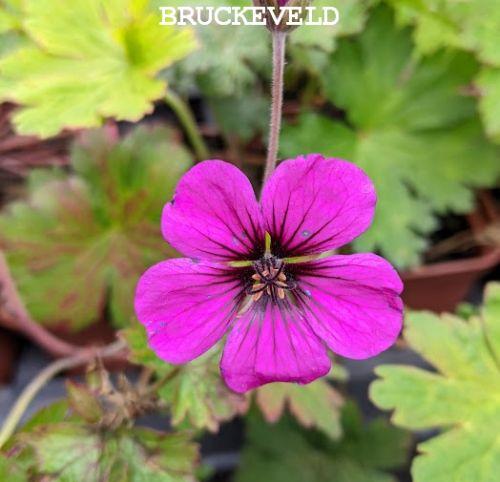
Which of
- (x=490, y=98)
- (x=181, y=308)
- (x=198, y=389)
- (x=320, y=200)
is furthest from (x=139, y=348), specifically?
(x=490, y=98)

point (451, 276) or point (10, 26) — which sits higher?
point (10, 26)

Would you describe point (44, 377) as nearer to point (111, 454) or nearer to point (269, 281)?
point (111, 454)

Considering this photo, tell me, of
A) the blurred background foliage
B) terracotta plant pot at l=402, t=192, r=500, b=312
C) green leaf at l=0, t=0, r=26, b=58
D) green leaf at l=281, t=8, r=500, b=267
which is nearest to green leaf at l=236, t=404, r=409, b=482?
the blurred background foliage

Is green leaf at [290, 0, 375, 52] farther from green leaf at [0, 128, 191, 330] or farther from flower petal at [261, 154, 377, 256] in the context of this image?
flower petal at [261, 154, 377, 256]

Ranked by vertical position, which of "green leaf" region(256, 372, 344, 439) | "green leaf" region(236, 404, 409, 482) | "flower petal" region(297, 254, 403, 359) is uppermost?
"flower petal" region(297, 254, 403, 359)

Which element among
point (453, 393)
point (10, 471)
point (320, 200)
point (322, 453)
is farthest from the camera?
point (322, 453)

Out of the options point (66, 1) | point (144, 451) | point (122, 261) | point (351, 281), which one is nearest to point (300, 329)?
point (351, 281)
